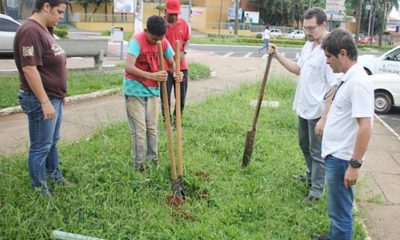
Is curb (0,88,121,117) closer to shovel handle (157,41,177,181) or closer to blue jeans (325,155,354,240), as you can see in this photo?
shovel handle (157,41,177,181)

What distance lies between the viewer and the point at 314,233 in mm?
3781

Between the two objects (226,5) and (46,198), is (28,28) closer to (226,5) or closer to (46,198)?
(46,198)

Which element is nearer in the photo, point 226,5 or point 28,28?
point 28,28

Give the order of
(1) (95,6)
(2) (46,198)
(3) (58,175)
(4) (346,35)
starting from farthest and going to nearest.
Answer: (1) (95,6) < (3) (58,175) < (2) (46,198) < (4) (346,35)

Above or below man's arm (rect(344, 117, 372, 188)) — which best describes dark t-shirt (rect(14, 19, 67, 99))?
above

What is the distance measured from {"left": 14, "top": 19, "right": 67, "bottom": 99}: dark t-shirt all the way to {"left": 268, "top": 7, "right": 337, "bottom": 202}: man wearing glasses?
6.89 ft

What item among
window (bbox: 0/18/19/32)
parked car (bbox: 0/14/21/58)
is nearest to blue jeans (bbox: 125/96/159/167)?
parked car (bbox: 0/14/21/58)

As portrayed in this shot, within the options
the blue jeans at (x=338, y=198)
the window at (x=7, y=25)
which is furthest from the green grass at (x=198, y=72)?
the blue jeans at (x=338, y=198)

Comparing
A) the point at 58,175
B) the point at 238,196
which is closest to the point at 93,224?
the point at 58,175

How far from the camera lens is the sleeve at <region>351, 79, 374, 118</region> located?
2871 mm

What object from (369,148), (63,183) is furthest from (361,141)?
(369,148)

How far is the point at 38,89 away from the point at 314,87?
91.1 inches

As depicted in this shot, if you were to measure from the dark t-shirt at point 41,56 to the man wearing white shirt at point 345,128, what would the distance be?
6.72ft

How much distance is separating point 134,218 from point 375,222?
2181 millimetres
